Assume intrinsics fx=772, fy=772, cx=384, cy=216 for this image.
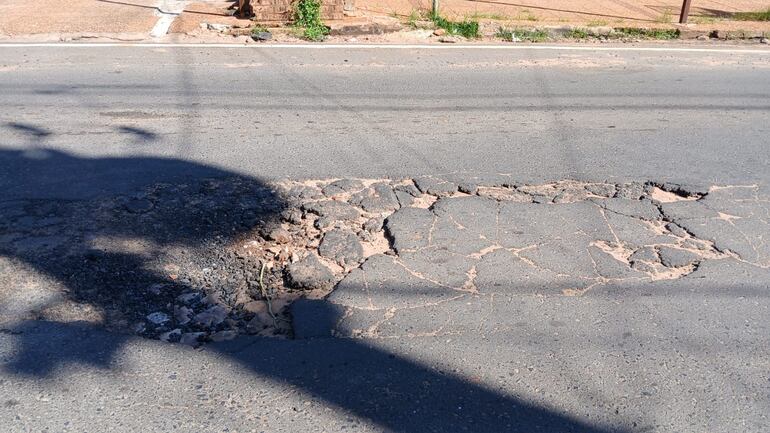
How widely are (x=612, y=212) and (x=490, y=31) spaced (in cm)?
756

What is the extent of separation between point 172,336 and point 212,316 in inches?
11.5

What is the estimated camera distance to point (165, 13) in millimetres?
13664

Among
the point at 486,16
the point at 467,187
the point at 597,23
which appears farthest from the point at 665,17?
the point at 467,187

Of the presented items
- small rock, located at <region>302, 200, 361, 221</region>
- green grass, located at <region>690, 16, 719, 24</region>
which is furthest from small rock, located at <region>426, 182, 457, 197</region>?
green grass, located at <region>690, 16, 719, 24</region>

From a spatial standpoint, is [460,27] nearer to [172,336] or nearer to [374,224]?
[374,224]

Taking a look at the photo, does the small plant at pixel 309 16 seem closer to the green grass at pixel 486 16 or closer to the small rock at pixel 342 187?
the green grass at pixel 486 16

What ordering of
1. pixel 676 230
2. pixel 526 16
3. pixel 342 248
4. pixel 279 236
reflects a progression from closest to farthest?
pixel 342 248, pixel 279 236, pixel 676 230, pixel 526 16

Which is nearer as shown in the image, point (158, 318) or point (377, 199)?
point (158, 318)

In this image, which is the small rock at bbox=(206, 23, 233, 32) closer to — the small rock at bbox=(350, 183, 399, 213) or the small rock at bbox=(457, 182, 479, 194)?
the small rock at bbox=(350, 183, 399, 213)

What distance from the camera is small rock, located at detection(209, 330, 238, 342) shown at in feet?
13.4

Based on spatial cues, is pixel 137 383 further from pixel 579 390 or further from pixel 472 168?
pixel 472 168

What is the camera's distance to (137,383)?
3.63 meters

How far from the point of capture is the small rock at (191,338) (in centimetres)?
405

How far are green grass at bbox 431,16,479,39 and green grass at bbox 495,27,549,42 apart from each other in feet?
1.25
